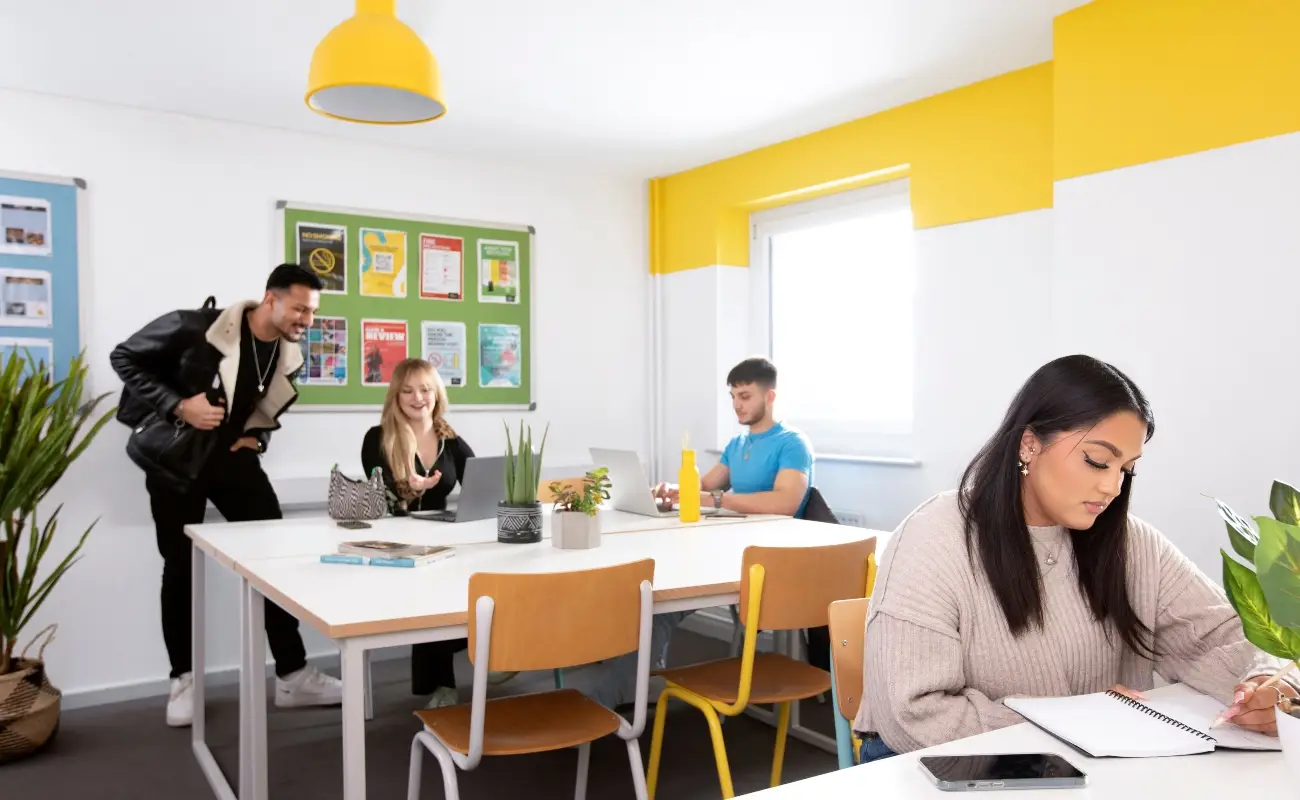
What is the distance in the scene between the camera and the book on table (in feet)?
7.55

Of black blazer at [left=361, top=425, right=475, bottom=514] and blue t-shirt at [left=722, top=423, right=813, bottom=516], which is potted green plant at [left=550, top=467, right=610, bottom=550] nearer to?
black blazer at [left=361, top=425, right=475, bottom=514]

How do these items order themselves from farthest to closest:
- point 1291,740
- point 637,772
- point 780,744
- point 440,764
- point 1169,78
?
point 1169,78, point 780,744, point 637,772, point 440,764, point 1291,740

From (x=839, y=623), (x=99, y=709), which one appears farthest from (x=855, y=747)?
(x=99, y=709)

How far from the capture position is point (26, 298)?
3.66 meters

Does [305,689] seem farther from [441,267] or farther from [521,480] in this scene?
[441,267]

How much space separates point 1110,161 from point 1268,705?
7.32 ft

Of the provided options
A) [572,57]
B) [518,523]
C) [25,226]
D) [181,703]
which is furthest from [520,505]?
[25,226]

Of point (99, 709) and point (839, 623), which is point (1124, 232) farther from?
point (99, 709)

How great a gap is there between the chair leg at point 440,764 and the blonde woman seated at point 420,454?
1.39 meters

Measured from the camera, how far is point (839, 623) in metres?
1.69

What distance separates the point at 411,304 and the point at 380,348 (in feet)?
0.84

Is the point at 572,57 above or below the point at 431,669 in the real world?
above

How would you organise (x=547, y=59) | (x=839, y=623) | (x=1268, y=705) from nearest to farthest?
1. (x=1268, y=705)
2. (x=839, y=623)
3. (x=547, y=59)

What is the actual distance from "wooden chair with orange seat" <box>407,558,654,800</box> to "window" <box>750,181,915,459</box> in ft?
7.87
